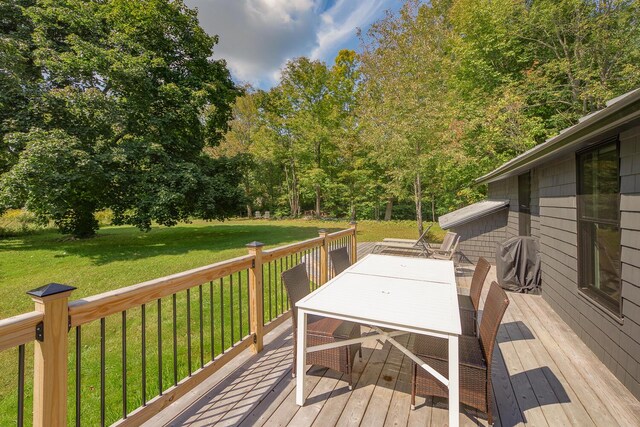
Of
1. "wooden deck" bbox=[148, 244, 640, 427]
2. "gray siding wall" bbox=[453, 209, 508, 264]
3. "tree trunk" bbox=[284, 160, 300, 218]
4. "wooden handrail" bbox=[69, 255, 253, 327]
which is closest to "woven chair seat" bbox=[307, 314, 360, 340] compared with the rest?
"wooden deck" bbox=[148, 244, 640, 427]

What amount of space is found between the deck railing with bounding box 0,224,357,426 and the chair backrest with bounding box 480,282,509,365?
1.93 meters

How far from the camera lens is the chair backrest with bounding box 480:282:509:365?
1.79 metres

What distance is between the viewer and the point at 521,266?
507 centimetres

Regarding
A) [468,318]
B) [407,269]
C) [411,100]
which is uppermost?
[411,100]

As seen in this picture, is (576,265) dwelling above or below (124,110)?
below

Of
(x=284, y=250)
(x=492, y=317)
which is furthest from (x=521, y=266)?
(x=284, y=250)

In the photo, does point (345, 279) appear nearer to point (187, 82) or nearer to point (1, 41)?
point (187, 82)

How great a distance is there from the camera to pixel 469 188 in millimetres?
12742

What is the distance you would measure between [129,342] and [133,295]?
9.55ft

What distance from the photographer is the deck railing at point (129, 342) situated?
128 cm

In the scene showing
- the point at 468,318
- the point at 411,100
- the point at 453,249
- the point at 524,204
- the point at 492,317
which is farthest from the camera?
the point at 411,100

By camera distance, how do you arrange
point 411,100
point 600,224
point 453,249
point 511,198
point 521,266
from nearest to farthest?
point 600,224 → point 521,266 → point 453,249 → point 511,198 → point 411,100

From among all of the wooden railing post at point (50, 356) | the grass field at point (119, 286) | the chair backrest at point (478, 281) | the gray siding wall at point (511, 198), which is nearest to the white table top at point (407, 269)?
the chair backrest at point (478, 281)

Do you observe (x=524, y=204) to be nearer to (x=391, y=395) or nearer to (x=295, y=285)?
(x=391, y=395)
